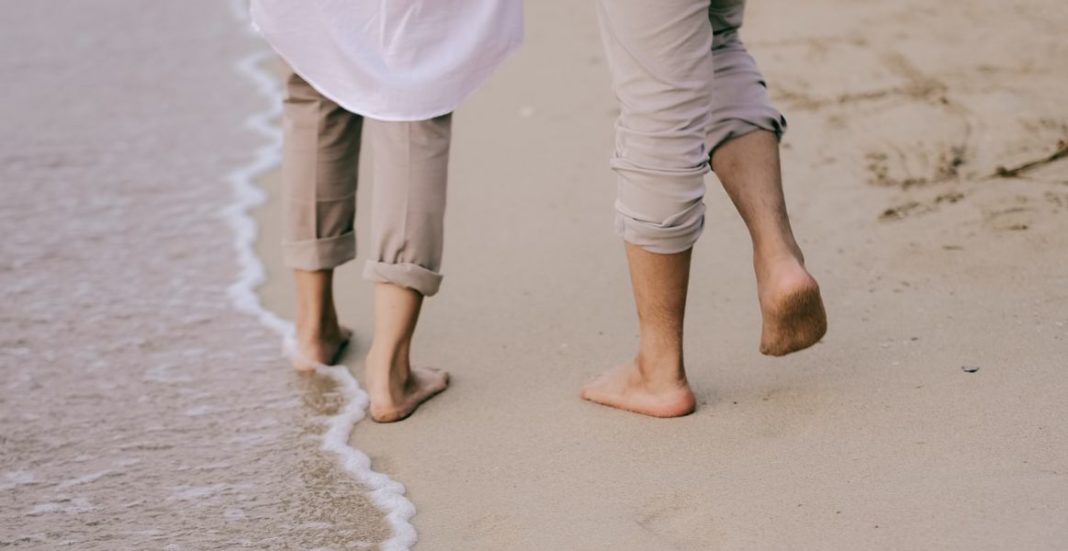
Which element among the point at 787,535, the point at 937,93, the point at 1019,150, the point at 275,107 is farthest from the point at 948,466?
the point at 275,107

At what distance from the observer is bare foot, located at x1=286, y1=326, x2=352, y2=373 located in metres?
3.04

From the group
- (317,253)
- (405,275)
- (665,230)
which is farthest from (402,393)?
(665,230)

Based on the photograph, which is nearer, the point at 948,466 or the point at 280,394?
the point at 948,466

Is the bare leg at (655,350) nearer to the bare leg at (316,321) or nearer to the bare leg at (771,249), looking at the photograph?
the bare leg at (771,249)

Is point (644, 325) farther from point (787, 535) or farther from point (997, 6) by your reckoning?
point (997, 6)

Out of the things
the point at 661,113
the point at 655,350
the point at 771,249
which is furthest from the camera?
the point at 655,350

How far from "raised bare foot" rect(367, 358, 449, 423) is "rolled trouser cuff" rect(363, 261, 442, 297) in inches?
8.1

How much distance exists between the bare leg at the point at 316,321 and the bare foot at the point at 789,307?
100cm

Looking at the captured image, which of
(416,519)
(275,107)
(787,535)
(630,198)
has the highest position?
(630,198)

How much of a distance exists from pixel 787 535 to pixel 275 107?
370 cm

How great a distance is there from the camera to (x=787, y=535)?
83.6 inches

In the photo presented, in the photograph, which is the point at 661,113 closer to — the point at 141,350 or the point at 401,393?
the point at 401,393

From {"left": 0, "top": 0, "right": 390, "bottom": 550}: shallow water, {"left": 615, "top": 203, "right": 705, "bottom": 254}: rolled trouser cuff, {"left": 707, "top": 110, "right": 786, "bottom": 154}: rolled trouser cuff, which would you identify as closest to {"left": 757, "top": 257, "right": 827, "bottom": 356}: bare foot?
{"left": 615, "top": 203, "right": 705, "bottom": 254}: rolled trouser cuff

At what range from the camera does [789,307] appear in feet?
7.91
